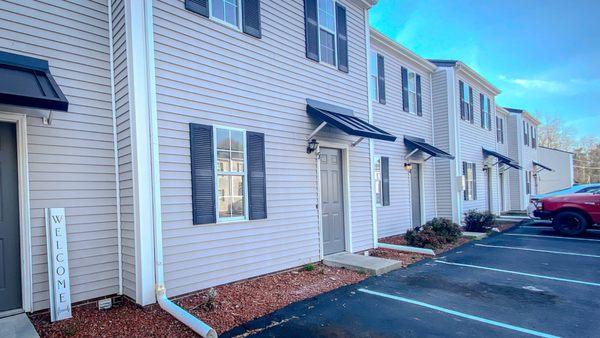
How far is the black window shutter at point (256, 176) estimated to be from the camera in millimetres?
5336

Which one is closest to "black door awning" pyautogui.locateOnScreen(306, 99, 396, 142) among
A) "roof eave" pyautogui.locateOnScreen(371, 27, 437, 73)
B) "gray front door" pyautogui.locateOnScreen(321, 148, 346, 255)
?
"gray front door" pyautogui.locateOnScreen(321, 148, 346, 255)

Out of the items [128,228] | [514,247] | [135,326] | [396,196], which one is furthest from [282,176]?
[514,247]

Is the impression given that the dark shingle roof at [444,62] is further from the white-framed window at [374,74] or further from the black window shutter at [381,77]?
the white-framed window at [374,74]

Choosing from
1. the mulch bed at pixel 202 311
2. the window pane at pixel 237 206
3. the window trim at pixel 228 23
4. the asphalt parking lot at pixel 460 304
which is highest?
the window trim at pixel 228 23

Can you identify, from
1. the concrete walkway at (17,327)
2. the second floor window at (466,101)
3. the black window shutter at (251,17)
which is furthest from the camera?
the second floor window at (466,101)

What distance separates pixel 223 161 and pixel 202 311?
6.99 ft

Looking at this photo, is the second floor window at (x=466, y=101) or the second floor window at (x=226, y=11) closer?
the second floor window at (x=226, y=11)

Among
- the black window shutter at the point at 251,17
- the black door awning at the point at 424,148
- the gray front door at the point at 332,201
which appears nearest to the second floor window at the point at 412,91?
the black door awning at the point at 424,148

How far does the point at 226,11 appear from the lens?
5.32 meters

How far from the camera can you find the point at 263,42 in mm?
5750

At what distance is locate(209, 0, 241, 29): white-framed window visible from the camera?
16.9ft

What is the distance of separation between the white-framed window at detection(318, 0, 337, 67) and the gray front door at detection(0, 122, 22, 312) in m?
5.35

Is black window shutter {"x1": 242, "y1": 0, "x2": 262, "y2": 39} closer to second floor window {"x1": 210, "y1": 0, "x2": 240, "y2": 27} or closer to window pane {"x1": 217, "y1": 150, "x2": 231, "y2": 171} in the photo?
second floor window {"x1": 210, "y1": 0, "x2": 240, "y2": 27}

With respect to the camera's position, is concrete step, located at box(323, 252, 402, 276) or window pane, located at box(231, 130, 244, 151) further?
concrete step, located at box(323, 252, 402, 276)
